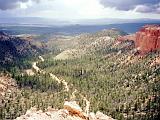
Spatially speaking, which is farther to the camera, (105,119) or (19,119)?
(105,119)

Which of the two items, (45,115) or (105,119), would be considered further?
(105,119)

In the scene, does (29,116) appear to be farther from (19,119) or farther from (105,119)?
(105,119)

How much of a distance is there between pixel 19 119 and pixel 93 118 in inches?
1301

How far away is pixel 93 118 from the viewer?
13188 cm

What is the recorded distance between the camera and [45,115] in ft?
371

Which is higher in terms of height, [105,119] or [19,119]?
[19,119]

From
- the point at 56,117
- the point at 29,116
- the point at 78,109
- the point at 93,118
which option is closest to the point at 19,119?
the point at 29,116

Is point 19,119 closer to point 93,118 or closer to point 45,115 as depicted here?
point 45,115

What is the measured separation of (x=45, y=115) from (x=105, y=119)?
32589 millimetres

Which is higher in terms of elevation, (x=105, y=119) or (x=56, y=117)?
(x=56, y=117)

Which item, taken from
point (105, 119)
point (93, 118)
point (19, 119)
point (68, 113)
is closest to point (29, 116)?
point (19, 119)

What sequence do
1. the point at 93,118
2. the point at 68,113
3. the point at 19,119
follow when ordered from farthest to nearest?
the point at 93,118 < the point at 68,113 < the point at 19,119

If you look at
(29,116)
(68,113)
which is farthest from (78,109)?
(29,116)

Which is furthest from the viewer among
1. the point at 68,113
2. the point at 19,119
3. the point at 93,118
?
the point at 93,118
